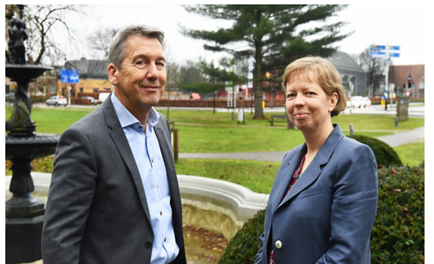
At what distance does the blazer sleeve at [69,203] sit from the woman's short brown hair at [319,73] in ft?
2.72

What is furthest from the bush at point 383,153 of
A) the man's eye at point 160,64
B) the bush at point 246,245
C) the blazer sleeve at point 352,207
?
the man's eye at point 160,64

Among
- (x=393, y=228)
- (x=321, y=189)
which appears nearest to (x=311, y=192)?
(x=321, y=189)

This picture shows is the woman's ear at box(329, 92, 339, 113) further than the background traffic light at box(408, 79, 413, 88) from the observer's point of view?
No

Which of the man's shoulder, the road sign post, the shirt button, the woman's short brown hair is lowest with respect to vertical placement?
the shirt button

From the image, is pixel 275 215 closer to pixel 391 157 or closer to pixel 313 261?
pixel 313 261

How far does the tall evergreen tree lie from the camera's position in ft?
55.5

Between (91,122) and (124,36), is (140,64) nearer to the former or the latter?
(124,36)

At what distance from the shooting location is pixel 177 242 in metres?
2.02

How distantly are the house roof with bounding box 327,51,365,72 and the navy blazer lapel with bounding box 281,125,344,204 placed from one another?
12.2 meters

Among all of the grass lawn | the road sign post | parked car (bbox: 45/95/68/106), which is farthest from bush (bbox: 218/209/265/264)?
parked car (bbox: 45/95/68/106)

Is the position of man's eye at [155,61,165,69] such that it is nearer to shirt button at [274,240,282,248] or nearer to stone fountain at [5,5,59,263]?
shirt button at [274,240,282,248]

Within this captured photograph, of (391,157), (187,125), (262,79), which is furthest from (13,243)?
(262,79)

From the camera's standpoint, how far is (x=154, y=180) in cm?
185

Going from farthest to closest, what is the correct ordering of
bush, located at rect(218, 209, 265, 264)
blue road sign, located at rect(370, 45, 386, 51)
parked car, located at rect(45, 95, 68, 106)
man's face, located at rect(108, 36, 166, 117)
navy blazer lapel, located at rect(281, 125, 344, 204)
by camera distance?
parked car, located at rect(45, 95, 68, 106) → blue road sign, located at rect(370, 45, 386, 51) → bush, located at rect(218, 209, 265, 264) → man's face, located at rect(108, 36, 166, 117) → navy blazer lapel, located at rect(281, 125, 344, 204)
